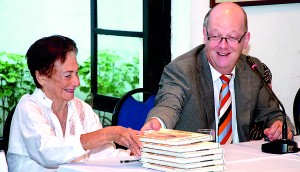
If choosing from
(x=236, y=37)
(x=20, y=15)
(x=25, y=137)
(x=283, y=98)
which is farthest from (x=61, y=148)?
(x=283, y=98)

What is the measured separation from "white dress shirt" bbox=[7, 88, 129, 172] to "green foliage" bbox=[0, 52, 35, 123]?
3.77 feet

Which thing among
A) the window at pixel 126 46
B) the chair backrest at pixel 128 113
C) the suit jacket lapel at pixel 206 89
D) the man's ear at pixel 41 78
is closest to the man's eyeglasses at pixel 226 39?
the suit jacket lapel at pixel 206 89

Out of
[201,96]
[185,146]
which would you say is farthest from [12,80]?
[185,146]

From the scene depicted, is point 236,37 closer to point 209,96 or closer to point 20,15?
point 209,96

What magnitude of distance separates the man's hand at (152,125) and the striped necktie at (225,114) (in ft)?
1.66

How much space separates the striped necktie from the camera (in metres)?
3.46

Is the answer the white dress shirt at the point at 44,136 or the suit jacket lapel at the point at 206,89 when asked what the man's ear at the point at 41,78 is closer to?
the white dress shirt at the point at 44,136

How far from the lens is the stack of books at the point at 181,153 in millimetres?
2451

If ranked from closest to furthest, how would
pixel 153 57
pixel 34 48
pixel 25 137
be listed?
pixel 25 137, pixel 34 48, pixel 153 57

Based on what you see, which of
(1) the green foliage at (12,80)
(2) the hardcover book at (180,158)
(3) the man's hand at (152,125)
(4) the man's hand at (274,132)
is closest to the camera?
(2) the hardcover book at (180,158)

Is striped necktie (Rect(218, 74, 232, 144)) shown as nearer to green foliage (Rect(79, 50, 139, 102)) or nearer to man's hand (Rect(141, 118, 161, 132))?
man's hand (Rect(141, 118, 161, 132))

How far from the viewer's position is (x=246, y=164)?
2.71 meters

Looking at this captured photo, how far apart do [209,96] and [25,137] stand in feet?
3.46

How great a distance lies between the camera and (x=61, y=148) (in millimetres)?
2719
